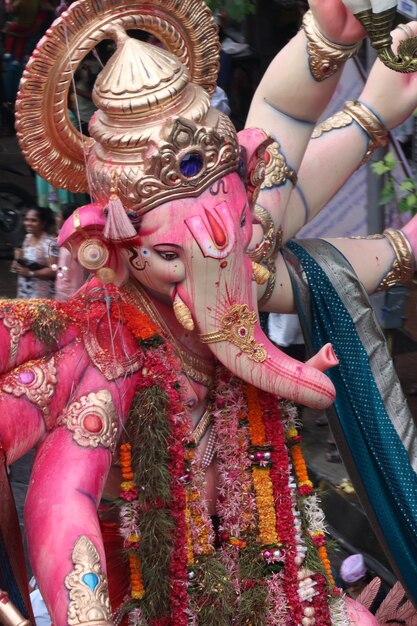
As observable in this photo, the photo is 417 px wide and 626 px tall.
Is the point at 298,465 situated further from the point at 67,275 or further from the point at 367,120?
the point at 367,120

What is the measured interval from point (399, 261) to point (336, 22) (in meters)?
0.66

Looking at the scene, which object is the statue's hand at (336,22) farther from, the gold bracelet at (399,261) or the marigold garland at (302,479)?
the marigold garland at (302,479)

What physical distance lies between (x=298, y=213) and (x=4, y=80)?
12.9 feet

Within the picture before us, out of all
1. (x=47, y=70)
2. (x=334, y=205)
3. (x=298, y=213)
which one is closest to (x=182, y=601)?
(x=298, y=213)

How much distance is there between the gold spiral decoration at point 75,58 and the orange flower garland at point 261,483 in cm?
59

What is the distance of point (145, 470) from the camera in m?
2.33

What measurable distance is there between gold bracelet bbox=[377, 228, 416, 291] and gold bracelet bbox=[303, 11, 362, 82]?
0.51 m

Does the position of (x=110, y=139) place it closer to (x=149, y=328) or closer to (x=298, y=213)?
(x=149, y=328)

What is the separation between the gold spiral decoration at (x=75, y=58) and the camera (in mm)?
2293

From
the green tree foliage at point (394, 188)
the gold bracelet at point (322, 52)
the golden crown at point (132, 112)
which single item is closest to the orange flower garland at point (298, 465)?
the golden crown at point (132, 112)

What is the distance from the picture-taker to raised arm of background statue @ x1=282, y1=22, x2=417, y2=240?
2723 millimetres

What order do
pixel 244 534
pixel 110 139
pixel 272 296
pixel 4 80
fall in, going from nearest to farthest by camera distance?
pixel 110 139
pixel 244 534
pixel 272 296
pixel 4 80

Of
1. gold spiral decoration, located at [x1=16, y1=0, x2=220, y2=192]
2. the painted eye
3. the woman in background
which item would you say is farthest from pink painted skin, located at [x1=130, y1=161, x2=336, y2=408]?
the woman in background

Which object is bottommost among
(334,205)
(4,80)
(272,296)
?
(4,80)
